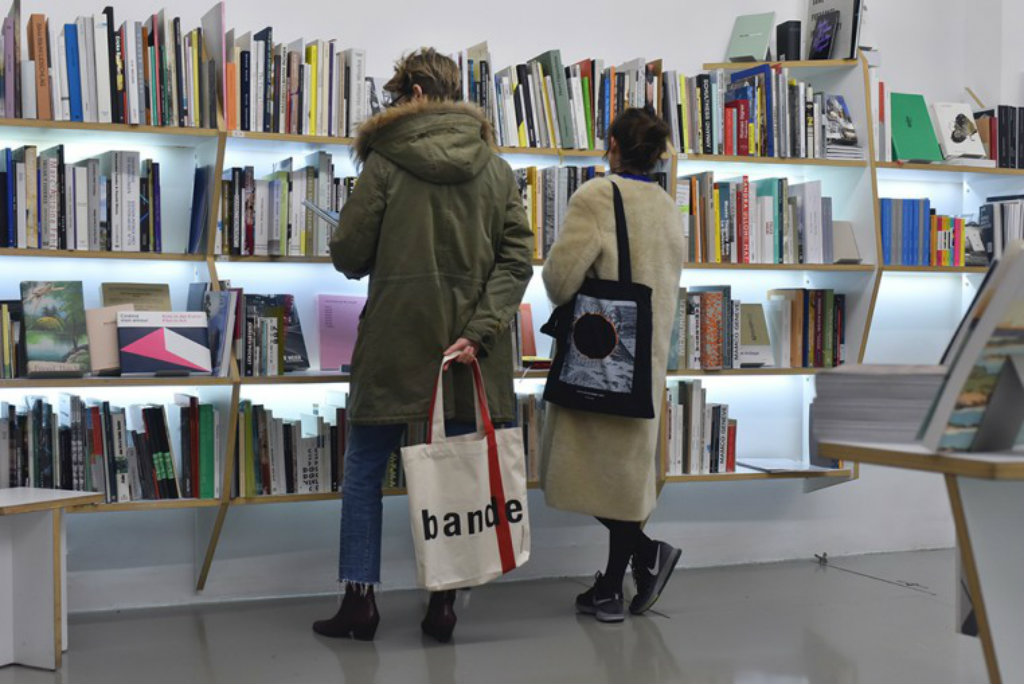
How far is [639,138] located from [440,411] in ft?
3.48

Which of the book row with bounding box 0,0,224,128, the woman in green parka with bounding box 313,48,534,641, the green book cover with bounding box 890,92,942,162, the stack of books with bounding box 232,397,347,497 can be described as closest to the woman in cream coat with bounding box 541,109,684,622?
the woman in green parka with bounding box 313,48,534,641

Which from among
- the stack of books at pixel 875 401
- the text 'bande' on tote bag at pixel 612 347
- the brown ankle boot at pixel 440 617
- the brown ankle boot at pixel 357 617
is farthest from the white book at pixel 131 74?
the stack of books at pixel 875 401

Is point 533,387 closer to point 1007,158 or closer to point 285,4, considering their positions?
point 285,4

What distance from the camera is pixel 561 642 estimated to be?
331 centimetres

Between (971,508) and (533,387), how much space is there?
8.17 ft

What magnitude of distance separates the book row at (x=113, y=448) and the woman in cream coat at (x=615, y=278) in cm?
104

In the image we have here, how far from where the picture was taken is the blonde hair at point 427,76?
3.31m

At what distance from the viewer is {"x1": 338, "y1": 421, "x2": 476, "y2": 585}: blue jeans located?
10.8ft

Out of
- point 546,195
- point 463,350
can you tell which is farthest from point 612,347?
point 546,195

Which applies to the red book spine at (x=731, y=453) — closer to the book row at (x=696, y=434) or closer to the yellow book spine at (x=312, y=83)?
the book row at (x=696, y=434)

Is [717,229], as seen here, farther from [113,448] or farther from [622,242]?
[113,448]

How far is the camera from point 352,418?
325 centimetres

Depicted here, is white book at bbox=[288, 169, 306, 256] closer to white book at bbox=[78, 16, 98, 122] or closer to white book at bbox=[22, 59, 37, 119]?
white book at bbox=[78, 16, 98, 122]

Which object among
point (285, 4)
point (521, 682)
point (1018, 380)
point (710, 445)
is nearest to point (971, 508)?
point (1018, 380)
